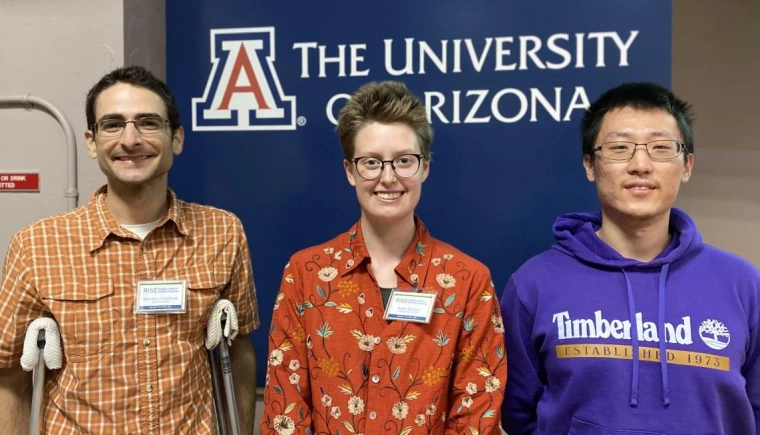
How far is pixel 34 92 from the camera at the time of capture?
269cm

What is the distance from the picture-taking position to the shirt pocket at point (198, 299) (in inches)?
71.9

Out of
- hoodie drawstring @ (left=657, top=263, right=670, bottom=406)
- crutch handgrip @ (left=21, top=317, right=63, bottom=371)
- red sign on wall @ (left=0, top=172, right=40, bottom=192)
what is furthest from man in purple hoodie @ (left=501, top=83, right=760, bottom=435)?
red sign on wall @ (left=0, top=172, right=40, bottom=192)

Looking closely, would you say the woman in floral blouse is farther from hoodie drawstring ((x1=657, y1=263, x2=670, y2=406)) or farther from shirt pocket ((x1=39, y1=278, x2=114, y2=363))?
shirt pocket ((x1=39, y1=278, x2=114, y2=363))

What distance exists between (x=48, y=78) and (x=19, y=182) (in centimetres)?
52

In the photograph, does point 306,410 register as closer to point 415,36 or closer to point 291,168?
point 291,168

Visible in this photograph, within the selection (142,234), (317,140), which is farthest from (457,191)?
(142,234)

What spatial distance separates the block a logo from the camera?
262cm

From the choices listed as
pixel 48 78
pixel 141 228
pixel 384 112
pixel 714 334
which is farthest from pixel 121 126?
pixel 714 334

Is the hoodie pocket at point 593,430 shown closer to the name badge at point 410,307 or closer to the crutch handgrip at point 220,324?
the name badge at point 410,307

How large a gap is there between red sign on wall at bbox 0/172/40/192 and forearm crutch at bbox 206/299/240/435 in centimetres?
144

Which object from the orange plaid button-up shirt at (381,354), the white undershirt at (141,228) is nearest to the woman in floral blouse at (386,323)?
the orange plaid button-up shirt at (381,354)

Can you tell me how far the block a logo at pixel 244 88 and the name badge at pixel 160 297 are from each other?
1076mm

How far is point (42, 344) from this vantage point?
1.71m

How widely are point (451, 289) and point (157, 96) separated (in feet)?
3.79
